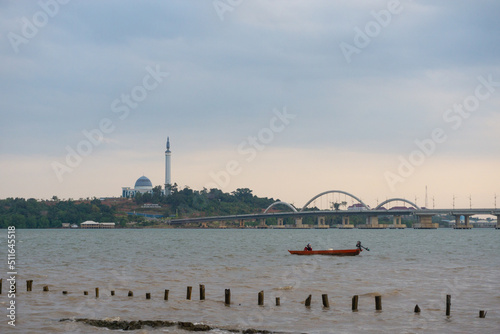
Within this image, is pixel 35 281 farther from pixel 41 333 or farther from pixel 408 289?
pixel 408 289

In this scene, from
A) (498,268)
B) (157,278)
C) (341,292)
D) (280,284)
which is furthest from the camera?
(498,268)

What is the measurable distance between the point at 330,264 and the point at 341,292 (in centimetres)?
2483

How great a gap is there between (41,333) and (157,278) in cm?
2204

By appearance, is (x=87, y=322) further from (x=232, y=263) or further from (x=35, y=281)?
(x=232, y=263)

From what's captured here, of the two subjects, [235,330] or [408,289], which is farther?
[408,289]

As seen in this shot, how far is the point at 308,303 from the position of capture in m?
35.4

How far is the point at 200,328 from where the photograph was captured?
28.9 meters

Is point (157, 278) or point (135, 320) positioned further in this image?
point (157, 278)

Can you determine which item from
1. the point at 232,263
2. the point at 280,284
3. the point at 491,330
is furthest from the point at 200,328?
the point at 232,263

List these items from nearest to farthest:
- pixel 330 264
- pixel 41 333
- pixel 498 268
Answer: pixel 41 333, pixel 498 268, pixel 330 264

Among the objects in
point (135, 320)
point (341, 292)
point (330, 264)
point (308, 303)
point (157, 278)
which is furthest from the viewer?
point (330, 264)

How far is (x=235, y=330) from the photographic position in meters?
28.6

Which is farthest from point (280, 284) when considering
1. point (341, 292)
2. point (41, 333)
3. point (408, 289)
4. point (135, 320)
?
point (41, 333)

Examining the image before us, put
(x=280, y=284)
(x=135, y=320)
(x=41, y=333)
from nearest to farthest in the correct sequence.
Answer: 1. (x=41, y=333)
2. (x=135, y=320)
3. (x=280, y=284)
